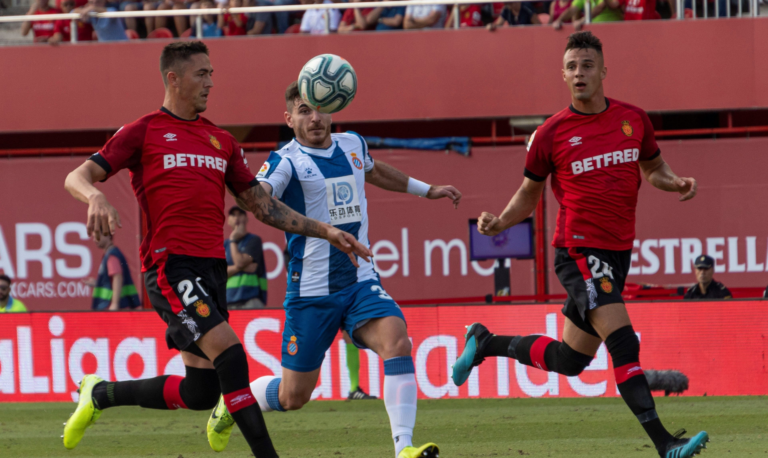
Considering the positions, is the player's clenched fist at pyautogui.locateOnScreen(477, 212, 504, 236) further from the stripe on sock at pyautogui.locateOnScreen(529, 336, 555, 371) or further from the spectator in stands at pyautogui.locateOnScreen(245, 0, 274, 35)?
the spectator in stands at pyautogui.locateOnScreen(245, 0, 274, 35)

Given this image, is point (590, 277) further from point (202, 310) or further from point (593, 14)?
point (593, 14)

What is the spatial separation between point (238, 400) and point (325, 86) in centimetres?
205

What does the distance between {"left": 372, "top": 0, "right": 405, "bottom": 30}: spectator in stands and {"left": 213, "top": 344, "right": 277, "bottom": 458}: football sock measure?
32.4 ft

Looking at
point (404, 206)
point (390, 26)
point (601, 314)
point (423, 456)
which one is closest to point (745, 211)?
point (404, 206)

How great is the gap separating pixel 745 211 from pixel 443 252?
13.4ft

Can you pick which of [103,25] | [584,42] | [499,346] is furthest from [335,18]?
[584,42]

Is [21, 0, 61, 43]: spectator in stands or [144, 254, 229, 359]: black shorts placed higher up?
[21, 0, 61, 43]: spectator in stands

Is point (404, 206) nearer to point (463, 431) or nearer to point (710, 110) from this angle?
point (710, 110)

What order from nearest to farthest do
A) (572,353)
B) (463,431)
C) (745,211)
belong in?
(572,353), (463,431), (745,211)

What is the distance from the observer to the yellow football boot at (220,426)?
594cm

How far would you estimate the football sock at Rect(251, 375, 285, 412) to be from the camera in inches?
238

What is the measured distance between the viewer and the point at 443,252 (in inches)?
523

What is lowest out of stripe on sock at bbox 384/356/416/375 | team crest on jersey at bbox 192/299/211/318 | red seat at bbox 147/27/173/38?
stripe on sock at bbox 384/356/416/375

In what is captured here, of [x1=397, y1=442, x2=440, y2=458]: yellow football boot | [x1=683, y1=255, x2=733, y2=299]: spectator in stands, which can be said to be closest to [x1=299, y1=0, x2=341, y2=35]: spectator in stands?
[x1=683, y1=255, x2=733, y2=299]: spectator in stands
